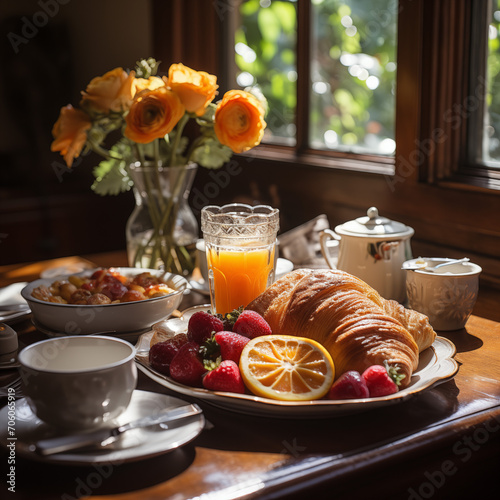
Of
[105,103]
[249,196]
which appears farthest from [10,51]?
[105,103]

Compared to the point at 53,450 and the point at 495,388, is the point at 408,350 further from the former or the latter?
the point at 53,450

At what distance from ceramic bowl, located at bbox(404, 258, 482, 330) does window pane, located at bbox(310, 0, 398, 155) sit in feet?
2.67

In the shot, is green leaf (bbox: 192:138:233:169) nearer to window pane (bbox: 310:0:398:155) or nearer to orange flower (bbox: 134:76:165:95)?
orange flower (bbox: 134:76:165:95)

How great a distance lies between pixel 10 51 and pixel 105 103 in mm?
1964

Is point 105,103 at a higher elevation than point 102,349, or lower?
higher

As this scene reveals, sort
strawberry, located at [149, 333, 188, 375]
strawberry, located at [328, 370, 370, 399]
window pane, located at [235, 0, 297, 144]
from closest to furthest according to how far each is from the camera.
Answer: strawberry, located at [328, 370, 370, 399]
strawberry, located at [149, 333, 188, 375]
window pane, located at [235, 0, 297, 144]

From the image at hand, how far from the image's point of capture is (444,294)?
1120 mm

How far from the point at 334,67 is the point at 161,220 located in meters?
0.94

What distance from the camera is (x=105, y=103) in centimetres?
129

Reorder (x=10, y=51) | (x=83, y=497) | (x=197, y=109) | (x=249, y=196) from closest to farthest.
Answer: (x=83, y=497)
(x=197, y=109)
(x=249, y=196)
(x=10, y=51)

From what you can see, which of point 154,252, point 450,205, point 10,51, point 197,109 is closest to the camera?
point 197,109

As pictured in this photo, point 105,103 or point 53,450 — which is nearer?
point 53,450

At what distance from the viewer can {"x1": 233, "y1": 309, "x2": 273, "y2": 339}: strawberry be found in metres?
0.90

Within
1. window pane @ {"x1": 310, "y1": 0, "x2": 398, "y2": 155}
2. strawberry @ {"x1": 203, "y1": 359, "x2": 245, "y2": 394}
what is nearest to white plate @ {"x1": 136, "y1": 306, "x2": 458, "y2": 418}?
strawberry @ {"x1": 203, "y1": 359, "x2": 245, "y2": 394}
